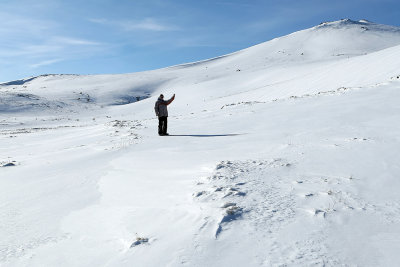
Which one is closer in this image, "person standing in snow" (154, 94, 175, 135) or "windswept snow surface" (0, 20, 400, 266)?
"windswept snow surface" (0, 20, 400, 266)

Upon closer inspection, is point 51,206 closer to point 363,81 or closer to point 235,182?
point 235,182

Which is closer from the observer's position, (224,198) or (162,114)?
(224,198)

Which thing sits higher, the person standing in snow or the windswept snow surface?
the person standing in snow

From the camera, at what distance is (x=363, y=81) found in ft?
58.0

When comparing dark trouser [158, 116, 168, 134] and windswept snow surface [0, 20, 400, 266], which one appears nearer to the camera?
windswept snow surface [0, 20, 400, 266]

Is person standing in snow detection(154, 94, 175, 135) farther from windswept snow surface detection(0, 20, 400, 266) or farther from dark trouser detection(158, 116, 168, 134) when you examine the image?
windswept snow surface detection(0, 20, 400, 266)

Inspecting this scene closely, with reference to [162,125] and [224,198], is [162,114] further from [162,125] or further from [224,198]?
[224,198]

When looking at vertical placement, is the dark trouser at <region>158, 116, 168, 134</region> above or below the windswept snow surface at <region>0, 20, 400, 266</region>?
above

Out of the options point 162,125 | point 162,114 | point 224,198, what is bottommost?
point 224,198

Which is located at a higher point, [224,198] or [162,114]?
[162,114]

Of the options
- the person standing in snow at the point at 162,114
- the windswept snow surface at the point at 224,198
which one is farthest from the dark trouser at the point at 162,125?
the windswept snow surface at the point at 224,198

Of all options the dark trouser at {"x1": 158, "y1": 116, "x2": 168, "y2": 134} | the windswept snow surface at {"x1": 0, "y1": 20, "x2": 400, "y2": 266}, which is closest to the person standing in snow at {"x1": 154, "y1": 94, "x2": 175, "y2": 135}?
the dark trouser at {"x1": 158, "y1": 116, "x2": 168, "y2": 134}

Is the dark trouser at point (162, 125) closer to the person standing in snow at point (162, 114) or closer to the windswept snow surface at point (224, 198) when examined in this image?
the person standing in snow at point (162, 114)

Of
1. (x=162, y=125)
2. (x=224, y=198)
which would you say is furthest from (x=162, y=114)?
(x=224, y=198)
